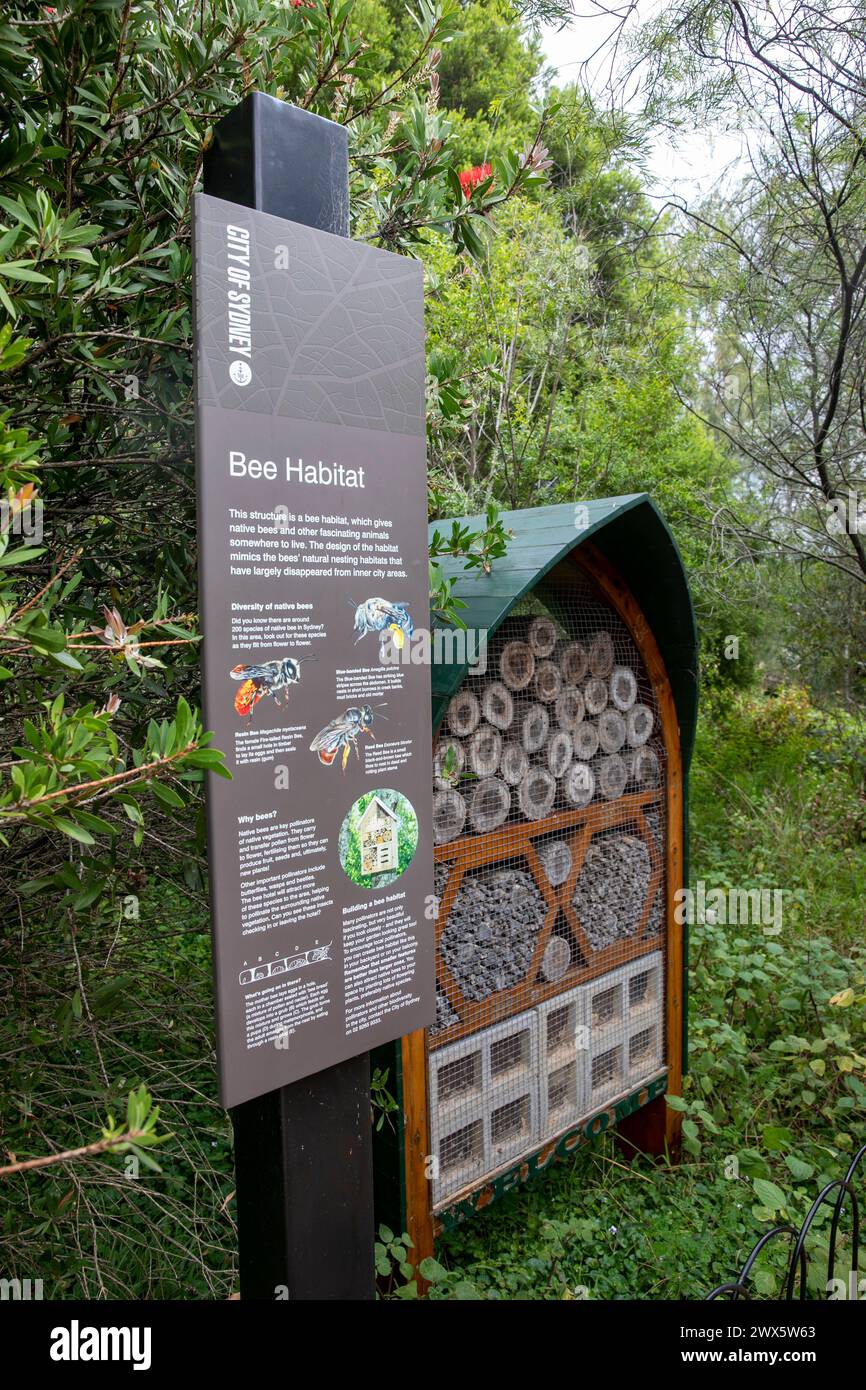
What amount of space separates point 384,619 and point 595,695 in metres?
1.83

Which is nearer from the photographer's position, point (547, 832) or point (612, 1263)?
point (612, 1263)

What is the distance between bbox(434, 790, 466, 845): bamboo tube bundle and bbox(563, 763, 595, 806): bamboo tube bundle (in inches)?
26.5

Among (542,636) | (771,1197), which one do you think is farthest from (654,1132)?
(542,636)

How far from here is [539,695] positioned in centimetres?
353

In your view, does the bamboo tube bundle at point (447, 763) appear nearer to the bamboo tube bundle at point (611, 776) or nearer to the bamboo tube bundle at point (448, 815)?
the bamboo tube bundle at point (448, 815)

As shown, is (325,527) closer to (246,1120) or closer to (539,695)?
(246,1120)

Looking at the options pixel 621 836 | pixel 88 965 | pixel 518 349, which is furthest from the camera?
pixel 518 349

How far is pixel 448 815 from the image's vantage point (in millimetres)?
3111

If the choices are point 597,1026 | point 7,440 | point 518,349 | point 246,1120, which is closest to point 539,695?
point 597,1026

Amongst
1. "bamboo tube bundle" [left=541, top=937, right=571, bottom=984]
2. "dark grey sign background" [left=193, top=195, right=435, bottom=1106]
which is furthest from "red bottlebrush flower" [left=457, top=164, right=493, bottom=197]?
"bamboo tube bundle" [left=541, top=937, right=571, bottom=984]

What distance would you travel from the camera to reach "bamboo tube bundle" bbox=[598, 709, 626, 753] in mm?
3795

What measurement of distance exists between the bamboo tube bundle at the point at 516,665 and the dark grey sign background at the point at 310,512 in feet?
3.62
